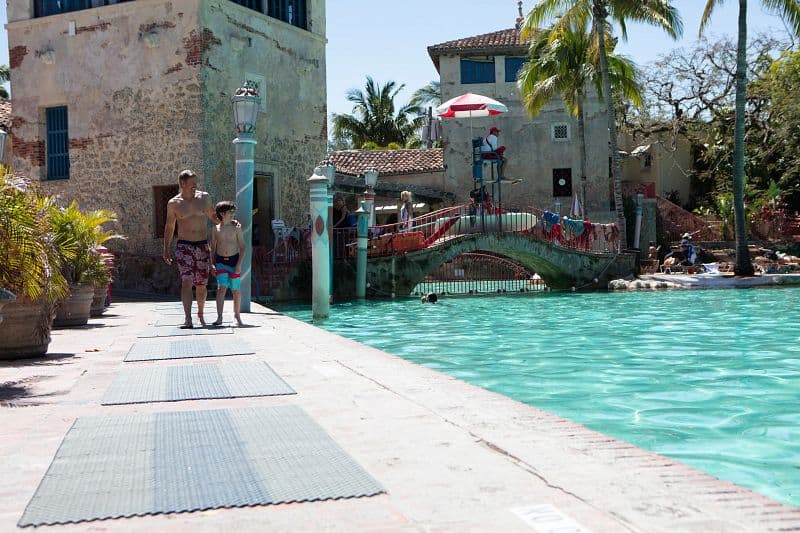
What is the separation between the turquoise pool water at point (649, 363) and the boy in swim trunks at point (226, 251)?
2152mm

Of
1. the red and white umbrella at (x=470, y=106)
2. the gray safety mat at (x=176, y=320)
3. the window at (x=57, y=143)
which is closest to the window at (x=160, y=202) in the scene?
the window at (x=57, y=143)

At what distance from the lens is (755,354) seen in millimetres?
9578

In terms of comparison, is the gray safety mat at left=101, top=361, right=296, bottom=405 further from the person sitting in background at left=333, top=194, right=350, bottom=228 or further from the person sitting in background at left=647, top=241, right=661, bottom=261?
the person sitting in background at left=647, top=241, right=661, bottom=261

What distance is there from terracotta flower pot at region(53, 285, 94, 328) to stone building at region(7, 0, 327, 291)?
32.2ft

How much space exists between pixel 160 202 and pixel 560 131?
1918 centimetres

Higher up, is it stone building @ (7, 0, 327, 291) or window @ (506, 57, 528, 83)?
window @ (506, 57, 528, 83)

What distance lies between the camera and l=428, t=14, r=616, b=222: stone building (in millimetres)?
34906

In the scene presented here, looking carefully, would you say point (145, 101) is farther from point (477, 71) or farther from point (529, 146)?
point (529, 146)

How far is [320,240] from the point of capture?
47.5 ft

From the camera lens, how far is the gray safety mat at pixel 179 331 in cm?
920

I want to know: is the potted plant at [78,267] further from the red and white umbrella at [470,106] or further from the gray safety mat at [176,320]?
the red and white umbrella at [470,106]

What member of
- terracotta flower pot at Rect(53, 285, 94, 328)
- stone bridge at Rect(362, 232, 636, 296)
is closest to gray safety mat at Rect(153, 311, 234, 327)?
terracotta flower pot at Rect(53, 285, 94, 328)

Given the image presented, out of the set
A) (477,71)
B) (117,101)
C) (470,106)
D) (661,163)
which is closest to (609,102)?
(470,106)

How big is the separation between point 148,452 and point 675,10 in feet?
81.6
